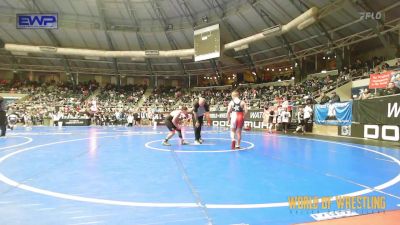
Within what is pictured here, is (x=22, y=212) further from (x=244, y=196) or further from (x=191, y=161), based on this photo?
(x=191, y=161)

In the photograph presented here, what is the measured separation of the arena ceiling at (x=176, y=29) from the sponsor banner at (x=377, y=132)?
43.0ft

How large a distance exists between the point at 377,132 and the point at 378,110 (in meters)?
0.96

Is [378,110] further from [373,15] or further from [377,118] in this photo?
[373,15]

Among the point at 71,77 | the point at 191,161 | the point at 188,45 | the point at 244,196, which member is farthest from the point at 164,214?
the point at 71,77

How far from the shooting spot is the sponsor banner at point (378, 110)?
11.3m

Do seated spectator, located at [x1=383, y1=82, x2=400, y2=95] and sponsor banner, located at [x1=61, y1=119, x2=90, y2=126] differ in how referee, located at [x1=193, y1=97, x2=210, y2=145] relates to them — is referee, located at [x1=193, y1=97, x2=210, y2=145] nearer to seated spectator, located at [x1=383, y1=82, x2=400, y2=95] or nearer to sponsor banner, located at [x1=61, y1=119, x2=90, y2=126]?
seated spectator, located at [x1=383, y1=82, x2=400, y2=95]

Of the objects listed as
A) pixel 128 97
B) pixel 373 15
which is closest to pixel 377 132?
pixel 373 15

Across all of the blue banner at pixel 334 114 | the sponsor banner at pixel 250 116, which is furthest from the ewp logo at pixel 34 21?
the blue banner at pixel 334 114

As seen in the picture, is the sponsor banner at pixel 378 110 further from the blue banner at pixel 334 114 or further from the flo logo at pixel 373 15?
the flo logo at pixel 373 15

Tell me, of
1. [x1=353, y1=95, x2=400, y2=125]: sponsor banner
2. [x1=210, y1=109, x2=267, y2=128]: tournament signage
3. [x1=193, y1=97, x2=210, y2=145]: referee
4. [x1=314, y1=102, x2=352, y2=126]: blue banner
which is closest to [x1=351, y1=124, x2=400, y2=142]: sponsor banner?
[x1=353, y1=95, x2=400, y2=125]: sponsor banner

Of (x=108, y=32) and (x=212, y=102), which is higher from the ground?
(x=108, y=32)

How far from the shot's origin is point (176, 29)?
122ft

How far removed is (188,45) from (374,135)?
30437 millimetres

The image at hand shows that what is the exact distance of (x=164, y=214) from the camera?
3.41 m
